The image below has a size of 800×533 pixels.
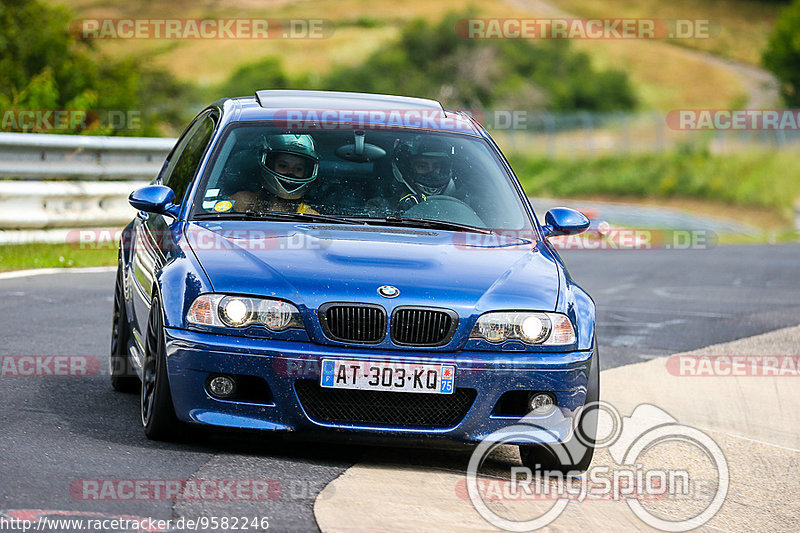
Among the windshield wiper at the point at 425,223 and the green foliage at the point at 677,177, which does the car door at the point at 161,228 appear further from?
the green foliage at the point at 677,177

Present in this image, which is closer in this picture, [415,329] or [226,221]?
[415,329]

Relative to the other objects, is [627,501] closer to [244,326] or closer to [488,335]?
[488,335]

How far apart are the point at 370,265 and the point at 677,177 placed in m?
53.3

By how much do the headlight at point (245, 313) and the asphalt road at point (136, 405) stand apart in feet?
1.67

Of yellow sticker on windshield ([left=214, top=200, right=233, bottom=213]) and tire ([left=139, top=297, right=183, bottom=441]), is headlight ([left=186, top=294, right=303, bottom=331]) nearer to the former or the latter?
tire ([left=139, top=297, right=183, bottom=441])

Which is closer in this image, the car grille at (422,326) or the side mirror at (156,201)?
the car grille at (422,326)

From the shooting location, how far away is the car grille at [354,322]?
6027mm

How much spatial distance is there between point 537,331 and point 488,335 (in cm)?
23

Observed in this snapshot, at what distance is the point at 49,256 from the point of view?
14.0 m

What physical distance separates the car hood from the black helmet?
1.64 feet

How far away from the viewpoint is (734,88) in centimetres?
10025

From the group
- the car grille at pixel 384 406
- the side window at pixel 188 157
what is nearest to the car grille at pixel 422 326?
the car grille at pixel 384 406

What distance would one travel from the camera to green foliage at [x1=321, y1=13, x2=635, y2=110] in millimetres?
85812

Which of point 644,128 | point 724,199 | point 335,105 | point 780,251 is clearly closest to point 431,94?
point 644,128
